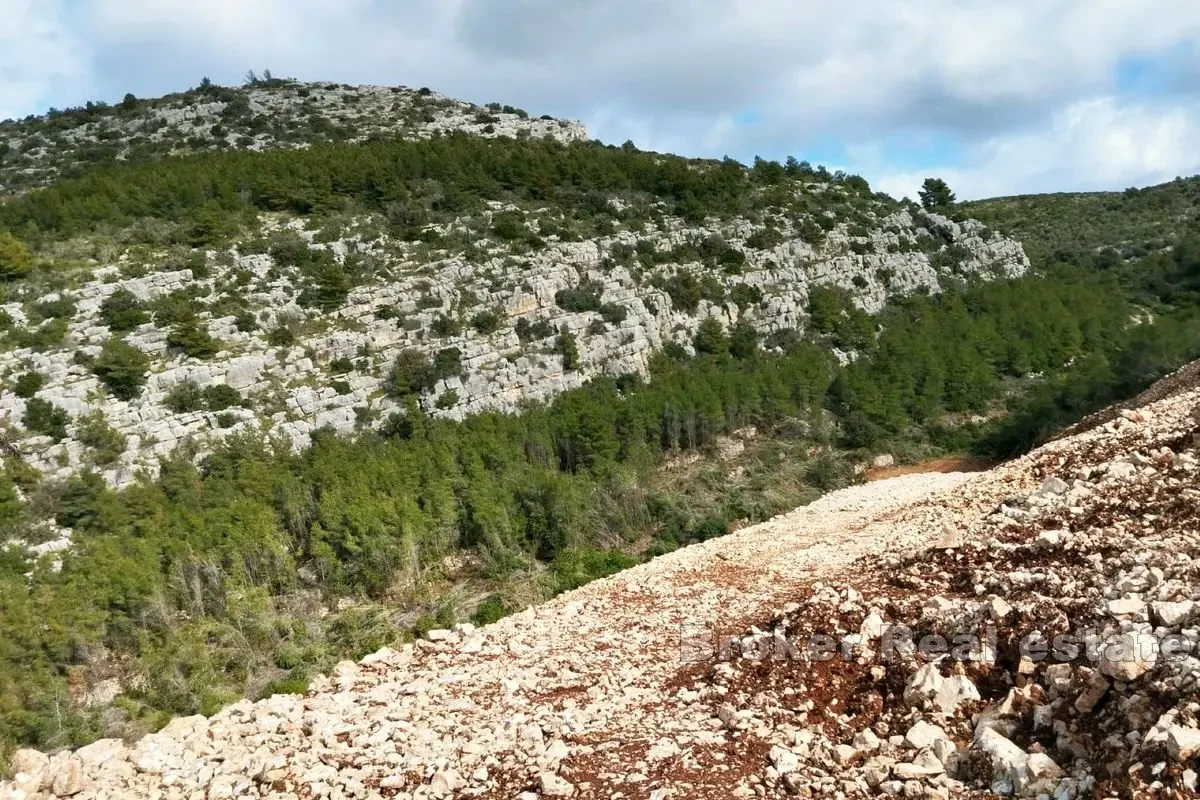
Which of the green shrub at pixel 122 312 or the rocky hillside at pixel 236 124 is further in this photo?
the rocky hillside at pixel 236 124

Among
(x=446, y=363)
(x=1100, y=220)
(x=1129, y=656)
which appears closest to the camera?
(x=1129, y=656)

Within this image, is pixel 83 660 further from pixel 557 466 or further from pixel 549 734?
pixel 549 734

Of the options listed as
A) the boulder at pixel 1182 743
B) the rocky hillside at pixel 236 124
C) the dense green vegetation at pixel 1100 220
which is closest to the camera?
the boulder at pixel 1182 743

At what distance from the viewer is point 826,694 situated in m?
5.36

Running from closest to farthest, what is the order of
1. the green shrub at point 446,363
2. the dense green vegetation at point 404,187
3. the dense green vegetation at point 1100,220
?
the green shrub at point 446,363, the dense green vegetation at point 404,187, the dense green vegetation at point 1100,220

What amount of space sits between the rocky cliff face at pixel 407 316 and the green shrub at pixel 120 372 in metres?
0.30

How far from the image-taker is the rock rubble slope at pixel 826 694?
412cm

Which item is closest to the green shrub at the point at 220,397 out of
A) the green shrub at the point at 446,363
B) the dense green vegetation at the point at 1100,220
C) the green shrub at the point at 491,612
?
the green shrub at the point at 446,363

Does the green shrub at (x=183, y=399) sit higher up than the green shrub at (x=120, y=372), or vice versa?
the green shrub at (x=120, y=372)

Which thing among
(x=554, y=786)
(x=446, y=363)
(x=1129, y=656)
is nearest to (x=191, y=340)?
(x=446, y=363)

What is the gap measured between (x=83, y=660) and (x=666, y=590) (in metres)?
17.3

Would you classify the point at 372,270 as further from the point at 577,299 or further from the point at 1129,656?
the point at 1129,656

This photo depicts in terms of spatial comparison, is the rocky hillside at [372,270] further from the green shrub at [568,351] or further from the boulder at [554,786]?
the boulder at [554,786]

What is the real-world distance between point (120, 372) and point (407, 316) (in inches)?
442
